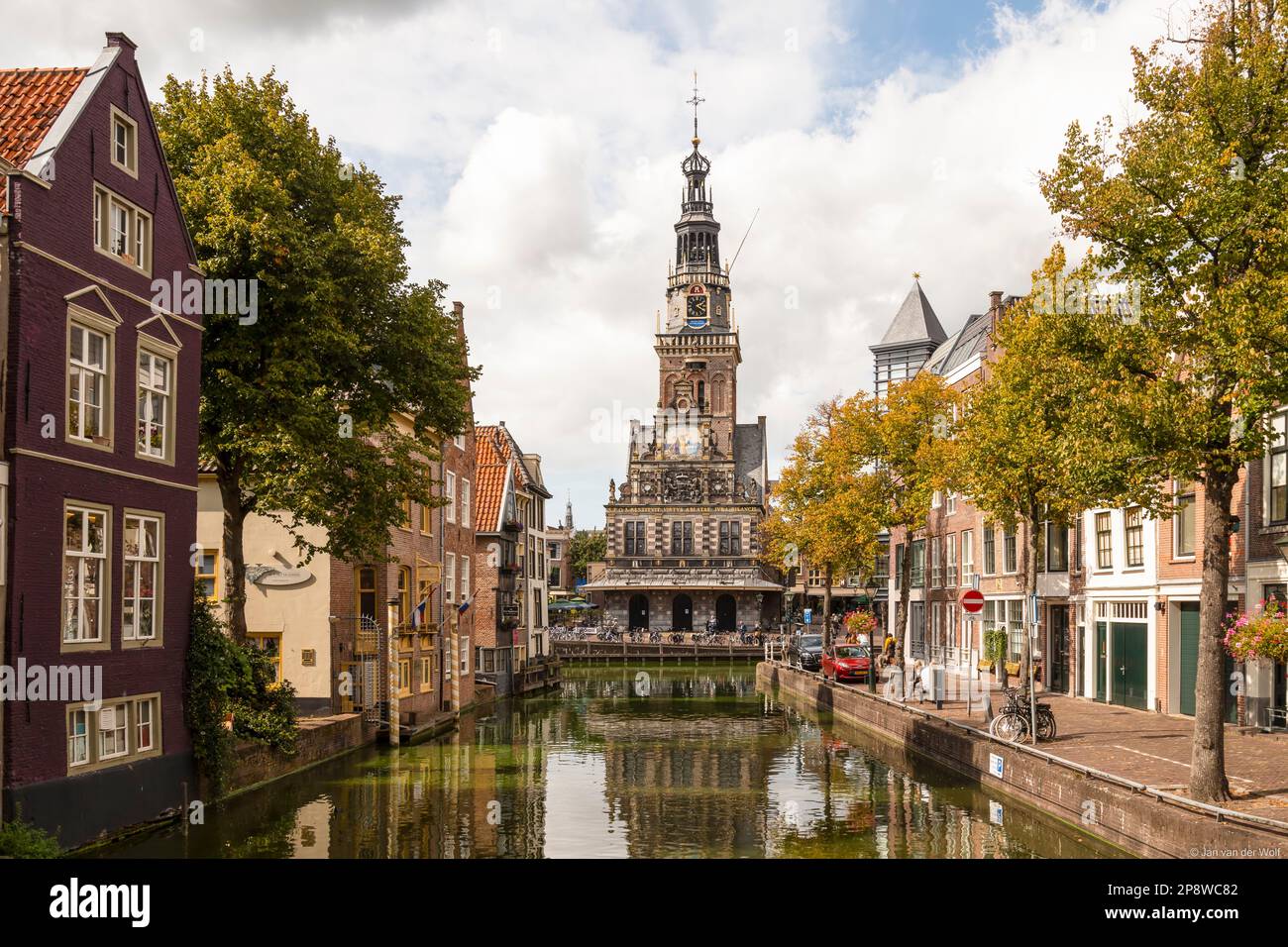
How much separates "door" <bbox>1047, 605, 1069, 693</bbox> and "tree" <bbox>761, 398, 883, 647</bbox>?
32.2ft

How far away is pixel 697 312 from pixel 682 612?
119 ft

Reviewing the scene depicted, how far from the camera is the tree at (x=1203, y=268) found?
60.4 ft

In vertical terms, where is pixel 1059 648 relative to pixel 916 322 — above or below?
below

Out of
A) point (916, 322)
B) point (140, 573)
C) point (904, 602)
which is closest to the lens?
point (140, 573)

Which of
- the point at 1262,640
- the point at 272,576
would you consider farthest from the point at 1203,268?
the point at 272,576

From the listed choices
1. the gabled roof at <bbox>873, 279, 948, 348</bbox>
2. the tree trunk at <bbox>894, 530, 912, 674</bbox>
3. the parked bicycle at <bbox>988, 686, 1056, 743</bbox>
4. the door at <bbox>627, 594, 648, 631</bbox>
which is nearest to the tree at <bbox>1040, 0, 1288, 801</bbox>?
the parked bicycle at <bbox>988, 686, 1056, 743</bbox>

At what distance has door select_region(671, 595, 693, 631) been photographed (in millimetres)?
116500

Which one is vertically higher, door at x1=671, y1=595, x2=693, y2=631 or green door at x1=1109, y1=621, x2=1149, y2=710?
green door at x1=1109, y1=621, x2=1149, y2=710

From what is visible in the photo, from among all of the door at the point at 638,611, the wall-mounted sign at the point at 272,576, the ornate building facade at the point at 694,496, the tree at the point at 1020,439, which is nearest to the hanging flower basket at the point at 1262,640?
the tree at the point at 1020,439

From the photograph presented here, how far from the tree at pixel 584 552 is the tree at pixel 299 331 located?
124 m

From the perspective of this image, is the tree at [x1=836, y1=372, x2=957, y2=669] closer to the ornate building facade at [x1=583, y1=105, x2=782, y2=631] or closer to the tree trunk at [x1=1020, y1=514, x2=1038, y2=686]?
the tree trunk at [x1=1020, y1=514, x2=1038, y2=686]

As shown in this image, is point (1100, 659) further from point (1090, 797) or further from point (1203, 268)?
point (1203, 268)

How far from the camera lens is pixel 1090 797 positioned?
20.3 meters
